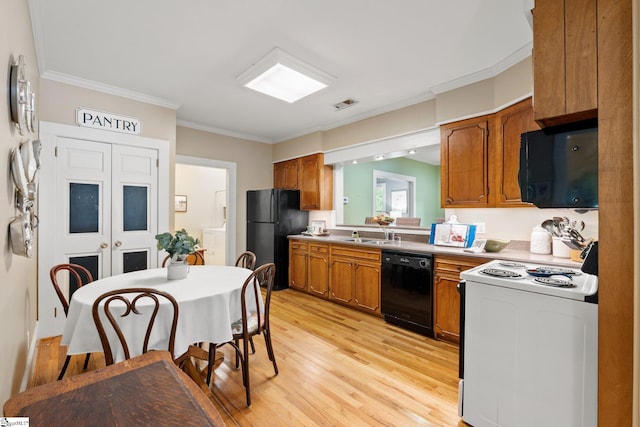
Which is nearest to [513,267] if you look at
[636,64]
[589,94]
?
[589,94]

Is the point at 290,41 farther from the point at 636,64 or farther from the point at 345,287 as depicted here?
the point at 345,287

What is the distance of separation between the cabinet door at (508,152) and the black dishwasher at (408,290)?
35.0 inches

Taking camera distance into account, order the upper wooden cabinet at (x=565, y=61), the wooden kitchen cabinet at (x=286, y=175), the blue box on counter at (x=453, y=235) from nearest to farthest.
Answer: the upper wooden cabinet at (x=565, y=61), the blue box on counter at (x=453, y=235), the wooden kitchen cabinet at (x=286, y=175)

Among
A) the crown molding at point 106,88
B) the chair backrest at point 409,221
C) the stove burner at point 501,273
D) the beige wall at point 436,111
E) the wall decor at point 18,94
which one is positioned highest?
the crown molding at point 106,88

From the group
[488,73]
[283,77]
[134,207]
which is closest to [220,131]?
[134,207]

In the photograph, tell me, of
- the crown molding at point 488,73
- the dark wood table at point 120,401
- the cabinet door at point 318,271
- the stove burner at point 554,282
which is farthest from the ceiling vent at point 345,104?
the dark wood table at point 120,401

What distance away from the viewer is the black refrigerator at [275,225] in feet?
14.9

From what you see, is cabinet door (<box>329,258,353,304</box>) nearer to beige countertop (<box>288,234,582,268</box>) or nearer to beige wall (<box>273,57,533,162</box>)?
beige countertop (<box>288,234,582,268</box>)

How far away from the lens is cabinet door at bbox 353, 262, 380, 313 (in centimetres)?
336

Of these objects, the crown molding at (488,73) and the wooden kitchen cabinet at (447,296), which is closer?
the crown molding at (488,73)

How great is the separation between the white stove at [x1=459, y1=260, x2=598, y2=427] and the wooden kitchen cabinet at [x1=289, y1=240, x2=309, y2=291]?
280 centimetres

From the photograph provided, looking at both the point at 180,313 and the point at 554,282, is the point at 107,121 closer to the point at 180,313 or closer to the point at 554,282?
the point at 180,313

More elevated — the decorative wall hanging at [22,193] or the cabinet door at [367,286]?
the decorative wall hanging at [22,193]

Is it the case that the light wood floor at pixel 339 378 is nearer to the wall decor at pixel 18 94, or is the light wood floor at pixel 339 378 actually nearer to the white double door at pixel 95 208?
the white double door at pixel 95 208
